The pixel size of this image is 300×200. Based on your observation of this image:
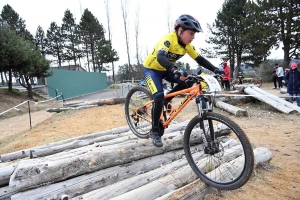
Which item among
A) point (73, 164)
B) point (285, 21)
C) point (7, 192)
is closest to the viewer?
point (7, 192)

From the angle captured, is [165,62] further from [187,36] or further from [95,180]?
[95,180]

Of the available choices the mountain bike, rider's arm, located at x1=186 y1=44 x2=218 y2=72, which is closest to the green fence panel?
rider's arm, located at x1=186 y1=44 x2=218 y2=72

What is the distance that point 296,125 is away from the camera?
6828 mm

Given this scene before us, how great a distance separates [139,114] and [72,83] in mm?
26337

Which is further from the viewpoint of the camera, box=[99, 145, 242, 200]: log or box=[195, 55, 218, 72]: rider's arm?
box=[195, 55, 218, 72]: rider's arm

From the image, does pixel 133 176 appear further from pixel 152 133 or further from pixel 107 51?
pixel 107 51

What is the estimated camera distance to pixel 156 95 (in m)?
3.49

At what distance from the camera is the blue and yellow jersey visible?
3.24 metres

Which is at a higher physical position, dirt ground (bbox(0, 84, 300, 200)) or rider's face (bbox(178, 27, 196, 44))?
rider's face (bbox(178, 27, 196, 44))

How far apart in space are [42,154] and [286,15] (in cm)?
2395

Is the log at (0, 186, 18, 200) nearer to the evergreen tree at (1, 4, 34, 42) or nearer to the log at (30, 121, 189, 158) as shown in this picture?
the log at (30, 121, 189, 158)

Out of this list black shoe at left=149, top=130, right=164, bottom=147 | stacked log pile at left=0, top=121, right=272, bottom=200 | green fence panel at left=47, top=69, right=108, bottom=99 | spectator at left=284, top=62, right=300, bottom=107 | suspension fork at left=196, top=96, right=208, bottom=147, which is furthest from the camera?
green fence panel at left=47, top=69, right=108, bottom=99

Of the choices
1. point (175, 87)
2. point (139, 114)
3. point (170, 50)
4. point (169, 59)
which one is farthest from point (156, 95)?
point (139, 114)

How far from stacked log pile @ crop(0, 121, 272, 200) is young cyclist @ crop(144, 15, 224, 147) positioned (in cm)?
39
